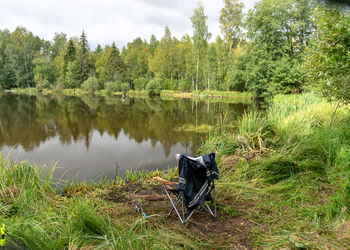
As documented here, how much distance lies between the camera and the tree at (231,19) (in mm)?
27797

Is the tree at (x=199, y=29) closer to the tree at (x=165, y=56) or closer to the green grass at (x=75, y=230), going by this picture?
the tree at (x=165, y=56)

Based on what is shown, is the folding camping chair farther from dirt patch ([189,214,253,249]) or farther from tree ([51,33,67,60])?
tree ([51,33,67,60])

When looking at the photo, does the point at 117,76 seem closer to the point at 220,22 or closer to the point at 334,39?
the point at 220,22

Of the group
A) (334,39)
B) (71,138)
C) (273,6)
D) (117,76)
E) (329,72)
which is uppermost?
(273,6)

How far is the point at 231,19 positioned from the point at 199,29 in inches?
222

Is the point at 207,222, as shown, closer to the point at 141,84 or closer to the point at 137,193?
the point at 137,193

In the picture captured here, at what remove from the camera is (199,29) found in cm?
3238

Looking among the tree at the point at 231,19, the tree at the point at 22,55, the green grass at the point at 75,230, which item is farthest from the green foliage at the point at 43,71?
the green grass at the point at 75,230

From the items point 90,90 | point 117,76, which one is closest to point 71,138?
point 90,90

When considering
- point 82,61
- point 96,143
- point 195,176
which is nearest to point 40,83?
point 82,61

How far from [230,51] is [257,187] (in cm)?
2844

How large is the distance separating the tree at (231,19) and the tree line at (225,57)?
11 millimetres

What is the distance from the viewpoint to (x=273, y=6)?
2228cm

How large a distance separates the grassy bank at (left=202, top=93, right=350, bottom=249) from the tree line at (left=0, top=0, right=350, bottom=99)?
111 cm
